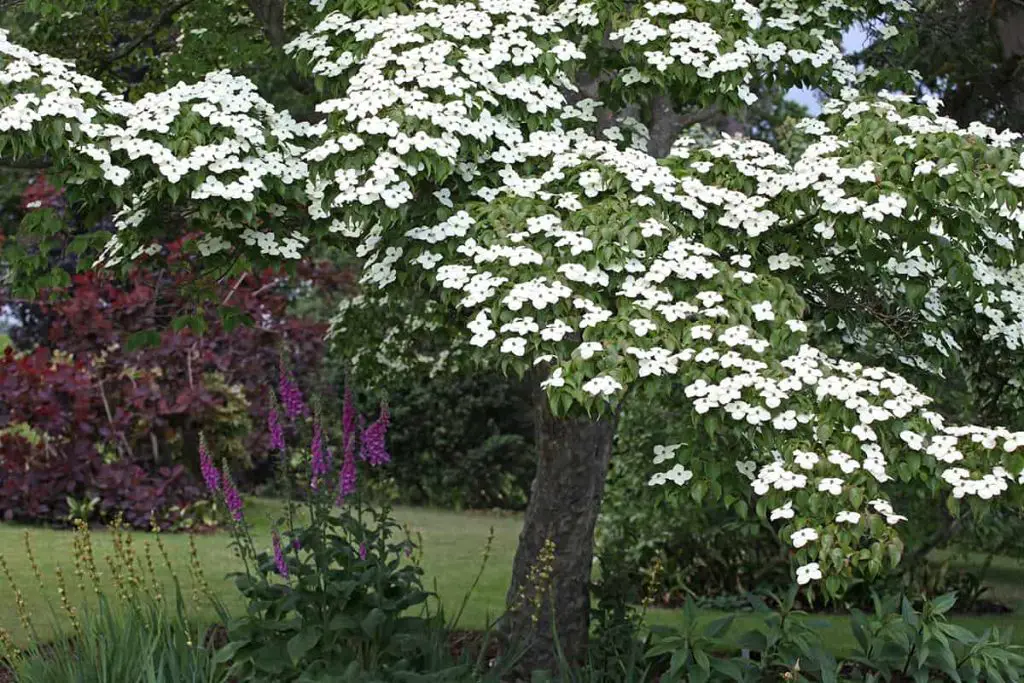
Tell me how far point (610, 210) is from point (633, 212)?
8 cm

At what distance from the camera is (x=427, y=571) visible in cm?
826

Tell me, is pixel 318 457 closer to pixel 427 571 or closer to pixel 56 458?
pixel 427 571

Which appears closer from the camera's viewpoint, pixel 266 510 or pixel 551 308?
pixel 551 308

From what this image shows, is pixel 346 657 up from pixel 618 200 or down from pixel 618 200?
down

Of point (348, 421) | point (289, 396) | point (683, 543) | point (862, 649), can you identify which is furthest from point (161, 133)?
point (683, 543)

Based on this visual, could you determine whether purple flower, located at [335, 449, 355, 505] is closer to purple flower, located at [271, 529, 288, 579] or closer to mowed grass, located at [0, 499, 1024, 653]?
purple flower, located at [271, 529, 288, 579]

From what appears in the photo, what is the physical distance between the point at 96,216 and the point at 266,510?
644 cm

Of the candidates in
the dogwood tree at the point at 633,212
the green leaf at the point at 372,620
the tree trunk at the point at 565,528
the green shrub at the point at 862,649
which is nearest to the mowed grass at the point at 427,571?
the tree trunk at the point at 565,528

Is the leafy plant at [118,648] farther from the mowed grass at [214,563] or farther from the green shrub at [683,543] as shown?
the green shrub at [683,543]

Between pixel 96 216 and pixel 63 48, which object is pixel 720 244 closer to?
pixel 96 216

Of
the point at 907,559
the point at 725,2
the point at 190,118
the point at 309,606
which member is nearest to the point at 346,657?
the point at 309,606

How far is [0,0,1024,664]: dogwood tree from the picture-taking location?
338 centimetres

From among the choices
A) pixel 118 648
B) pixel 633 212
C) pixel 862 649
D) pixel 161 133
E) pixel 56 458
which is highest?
pixel 161 133

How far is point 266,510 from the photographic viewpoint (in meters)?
10.4
